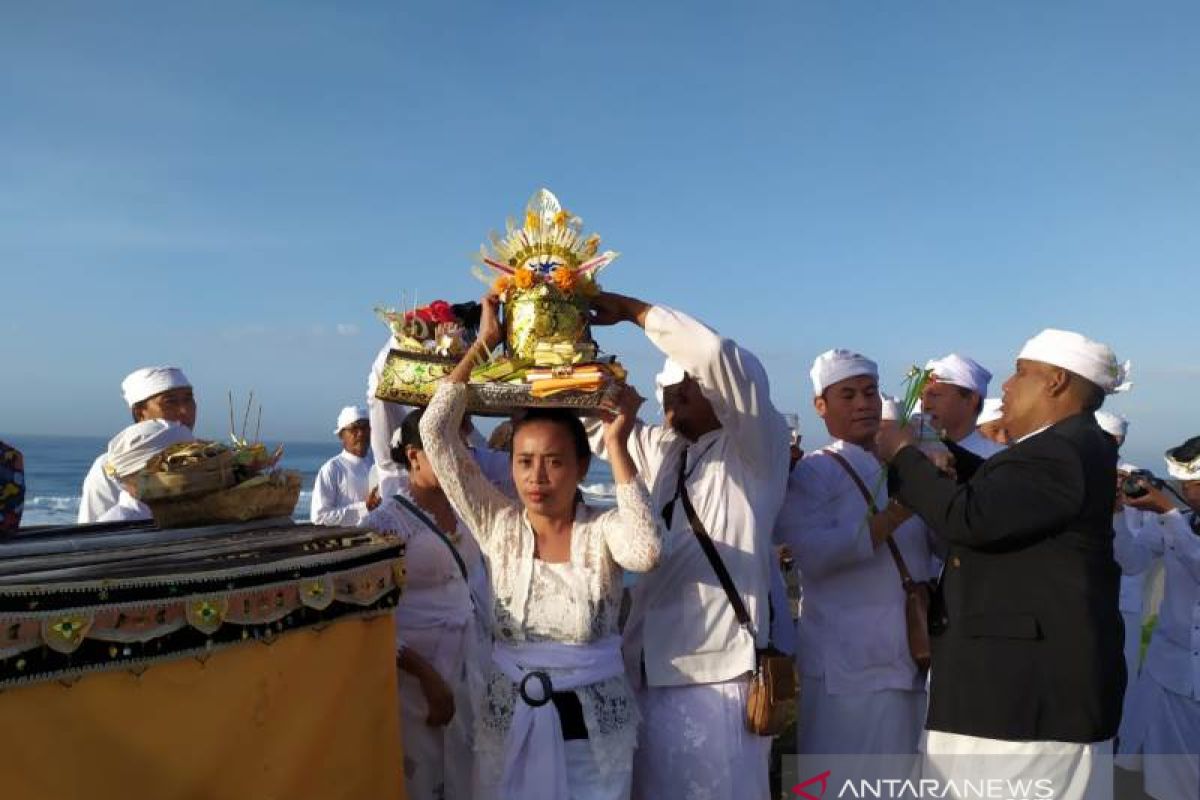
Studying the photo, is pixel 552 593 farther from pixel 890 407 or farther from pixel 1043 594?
pixel 890 407

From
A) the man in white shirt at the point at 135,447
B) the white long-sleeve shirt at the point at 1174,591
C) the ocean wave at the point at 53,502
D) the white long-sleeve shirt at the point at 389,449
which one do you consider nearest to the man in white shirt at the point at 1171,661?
the white long-sleeve shirt at the point at 1174,591

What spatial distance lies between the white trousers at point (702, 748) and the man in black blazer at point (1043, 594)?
2.88ft

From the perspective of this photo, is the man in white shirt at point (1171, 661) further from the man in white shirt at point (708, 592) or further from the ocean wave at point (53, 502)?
the ocean wave at point (53, 502)

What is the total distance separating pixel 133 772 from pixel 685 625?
189cm

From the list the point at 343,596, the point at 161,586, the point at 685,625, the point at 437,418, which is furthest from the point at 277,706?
the point at 685,625

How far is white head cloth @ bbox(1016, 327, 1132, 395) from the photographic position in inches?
141

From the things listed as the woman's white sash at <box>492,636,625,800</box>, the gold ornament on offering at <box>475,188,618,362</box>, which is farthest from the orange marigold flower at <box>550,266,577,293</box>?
the woman's white sash at <box>492,636,625,800</box>

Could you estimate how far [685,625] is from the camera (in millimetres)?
3410

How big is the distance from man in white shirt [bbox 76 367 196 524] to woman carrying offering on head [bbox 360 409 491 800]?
8.27ft

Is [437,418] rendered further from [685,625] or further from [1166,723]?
[1166,723]

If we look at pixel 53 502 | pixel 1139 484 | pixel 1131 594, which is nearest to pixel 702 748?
pixel 1139 484

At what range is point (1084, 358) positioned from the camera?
360 cm

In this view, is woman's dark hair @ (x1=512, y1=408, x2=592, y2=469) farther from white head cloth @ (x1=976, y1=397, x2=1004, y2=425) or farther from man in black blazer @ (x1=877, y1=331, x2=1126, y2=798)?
white head cloth @ (x1=976, y1=397, x2=1004, y2=425)

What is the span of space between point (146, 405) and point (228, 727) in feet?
13.0
